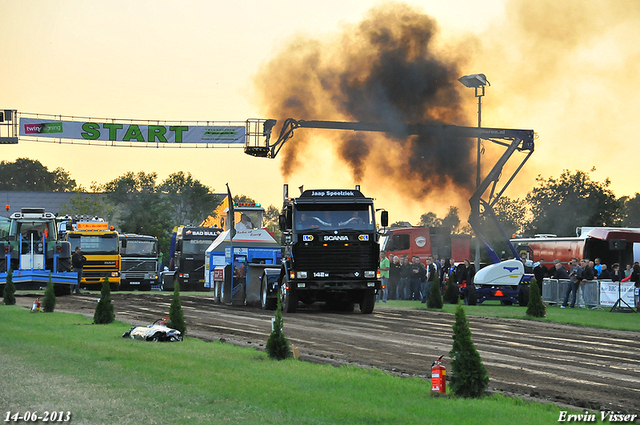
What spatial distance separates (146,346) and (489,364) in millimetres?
5859

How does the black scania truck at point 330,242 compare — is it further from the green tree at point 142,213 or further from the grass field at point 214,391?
the green tree at point 142,213

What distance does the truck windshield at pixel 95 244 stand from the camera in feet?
143

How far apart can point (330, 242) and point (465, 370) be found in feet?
50.8

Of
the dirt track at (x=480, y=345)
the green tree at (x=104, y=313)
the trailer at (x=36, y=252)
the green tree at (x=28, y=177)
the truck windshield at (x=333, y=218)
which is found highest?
the green tree at (x=28, y=177)

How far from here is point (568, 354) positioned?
575 inches

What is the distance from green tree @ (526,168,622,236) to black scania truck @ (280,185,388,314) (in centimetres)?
5896

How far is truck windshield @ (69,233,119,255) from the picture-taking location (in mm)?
43562

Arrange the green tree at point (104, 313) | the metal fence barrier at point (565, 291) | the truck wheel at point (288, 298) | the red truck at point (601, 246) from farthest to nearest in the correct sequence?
the red truck at point (601, 246) → the metal fence barrier at point (565, 291) → the truck wheel at point (288, 298) → the green tree at point (104, 313)

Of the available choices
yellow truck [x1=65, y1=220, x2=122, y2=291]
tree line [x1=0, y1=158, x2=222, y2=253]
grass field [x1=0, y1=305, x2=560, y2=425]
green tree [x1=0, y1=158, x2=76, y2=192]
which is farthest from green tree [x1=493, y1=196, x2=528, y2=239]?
green tree [x1=0, y1=158, x2=76, y2=192]

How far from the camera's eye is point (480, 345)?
51.8 ft

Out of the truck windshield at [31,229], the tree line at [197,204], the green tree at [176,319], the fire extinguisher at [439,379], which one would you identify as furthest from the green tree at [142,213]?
the fire extinguisher at [439,379]

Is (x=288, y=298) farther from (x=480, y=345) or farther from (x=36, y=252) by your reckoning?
(x=36, y=252)

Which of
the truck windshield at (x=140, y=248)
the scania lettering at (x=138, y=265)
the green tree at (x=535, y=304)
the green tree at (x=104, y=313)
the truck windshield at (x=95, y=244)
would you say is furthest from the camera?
the truck windshield at (x=140, y=248)

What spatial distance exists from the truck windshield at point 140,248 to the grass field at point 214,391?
3535cm
